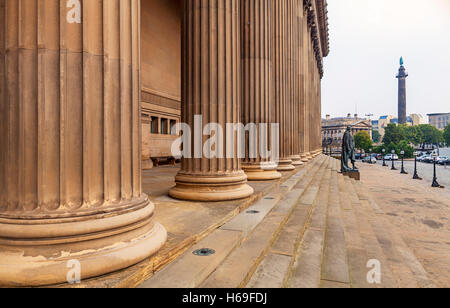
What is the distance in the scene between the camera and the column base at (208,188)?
7.23 meters

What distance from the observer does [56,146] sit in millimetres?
3266

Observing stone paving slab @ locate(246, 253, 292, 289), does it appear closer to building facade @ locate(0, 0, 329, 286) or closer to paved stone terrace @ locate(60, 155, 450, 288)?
paved stone terrace @ locate(60, 155, 450, 288)

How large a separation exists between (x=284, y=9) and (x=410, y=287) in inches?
628

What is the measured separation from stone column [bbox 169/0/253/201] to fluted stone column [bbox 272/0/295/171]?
834 centimetres

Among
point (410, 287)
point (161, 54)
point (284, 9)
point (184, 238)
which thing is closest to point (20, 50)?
point (184, 238)

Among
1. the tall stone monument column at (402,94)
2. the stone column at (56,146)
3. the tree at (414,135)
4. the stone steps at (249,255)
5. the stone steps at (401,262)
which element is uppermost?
the tall stone monument column at (402,94)

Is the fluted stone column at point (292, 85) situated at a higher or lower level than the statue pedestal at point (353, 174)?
higher

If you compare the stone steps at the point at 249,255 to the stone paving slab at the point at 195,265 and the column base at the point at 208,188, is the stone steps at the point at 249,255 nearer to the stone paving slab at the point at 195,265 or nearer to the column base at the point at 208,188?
the stone paving slab at the point at 195,265

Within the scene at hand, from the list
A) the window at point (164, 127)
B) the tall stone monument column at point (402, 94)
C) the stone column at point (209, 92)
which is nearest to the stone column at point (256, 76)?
the stone column at point (209, 92)

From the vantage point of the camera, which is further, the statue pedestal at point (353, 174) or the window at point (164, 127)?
the statue pedestal at point (353, 174)

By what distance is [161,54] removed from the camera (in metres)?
21.8

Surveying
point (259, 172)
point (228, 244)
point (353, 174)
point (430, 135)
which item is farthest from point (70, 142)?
point (430, 135)

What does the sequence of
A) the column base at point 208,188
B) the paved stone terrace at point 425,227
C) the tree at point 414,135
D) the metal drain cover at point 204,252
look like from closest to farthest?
the metal drain cover at point 204,252
the paved stone terrace at point 425,227
the column base at point 208,188
the tree at point 414,135
